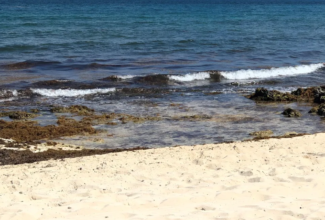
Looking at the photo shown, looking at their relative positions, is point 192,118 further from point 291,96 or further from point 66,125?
point 291,96

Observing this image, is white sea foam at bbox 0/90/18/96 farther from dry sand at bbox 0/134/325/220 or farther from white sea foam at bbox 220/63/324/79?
dry sand at bbox 0/134/325/220

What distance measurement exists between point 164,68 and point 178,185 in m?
16.4

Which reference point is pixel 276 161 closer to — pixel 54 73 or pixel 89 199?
pixel 89 199

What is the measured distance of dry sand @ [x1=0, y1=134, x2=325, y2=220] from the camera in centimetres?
628

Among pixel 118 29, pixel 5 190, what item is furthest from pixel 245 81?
pixel 118 29

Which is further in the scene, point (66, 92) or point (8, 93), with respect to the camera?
point (66, 92)

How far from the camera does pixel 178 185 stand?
754 cm

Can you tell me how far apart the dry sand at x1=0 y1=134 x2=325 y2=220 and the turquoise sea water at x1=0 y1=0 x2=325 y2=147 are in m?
2.66

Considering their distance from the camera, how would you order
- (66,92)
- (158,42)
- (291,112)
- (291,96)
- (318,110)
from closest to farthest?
(291,112) → (318,110) → (291,96) → (66,92) → (158,42)

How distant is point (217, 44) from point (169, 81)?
35.7ft

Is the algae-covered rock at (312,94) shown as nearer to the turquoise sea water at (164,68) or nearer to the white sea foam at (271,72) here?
the turquoise sea water at (164,68)

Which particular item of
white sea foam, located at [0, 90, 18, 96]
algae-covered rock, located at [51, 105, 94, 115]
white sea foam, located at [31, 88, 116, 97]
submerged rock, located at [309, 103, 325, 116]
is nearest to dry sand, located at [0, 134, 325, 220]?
submerged rock, located at [309, 103, 325, 116]

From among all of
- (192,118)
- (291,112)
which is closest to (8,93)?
(192,118)

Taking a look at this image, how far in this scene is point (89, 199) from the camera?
6859 mm
